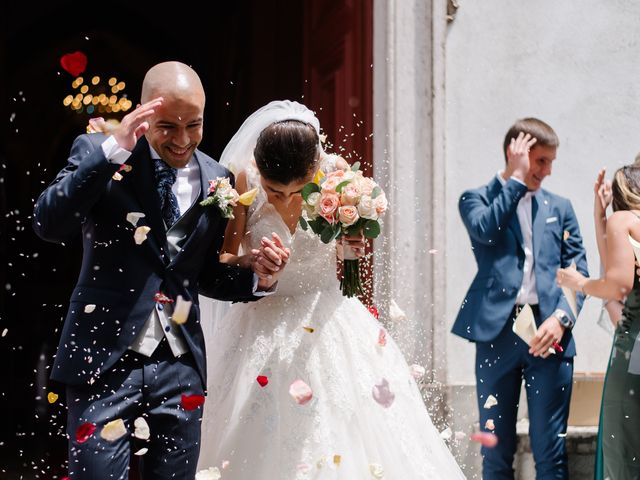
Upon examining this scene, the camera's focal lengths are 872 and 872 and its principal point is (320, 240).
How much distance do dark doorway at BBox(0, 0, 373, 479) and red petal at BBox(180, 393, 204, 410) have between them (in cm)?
317

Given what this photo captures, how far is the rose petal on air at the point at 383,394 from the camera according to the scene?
333cm

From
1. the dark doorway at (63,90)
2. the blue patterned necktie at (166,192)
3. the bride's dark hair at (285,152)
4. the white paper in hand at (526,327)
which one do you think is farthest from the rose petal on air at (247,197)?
the dark doorway at (63,90)

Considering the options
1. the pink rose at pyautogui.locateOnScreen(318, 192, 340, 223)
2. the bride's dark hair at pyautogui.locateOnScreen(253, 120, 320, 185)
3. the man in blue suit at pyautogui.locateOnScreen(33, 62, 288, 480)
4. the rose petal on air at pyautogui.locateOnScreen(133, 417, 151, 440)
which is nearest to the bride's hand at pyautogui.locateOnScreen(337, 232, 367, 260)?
the pink rose at pyautogui.locateOnScreen(318, 192, 340, 223)

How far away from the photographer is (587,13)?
574cm

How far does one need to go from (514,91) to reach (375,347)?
105 inches

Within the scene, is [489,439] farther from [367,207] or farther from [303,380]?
[367,207]

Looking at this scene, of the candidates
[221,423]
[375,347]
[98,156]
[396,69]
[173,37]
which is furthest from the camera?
[173,37]

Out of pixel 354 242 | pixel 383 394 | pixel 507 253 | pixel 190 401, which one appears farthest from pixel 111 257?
pixel 507 253

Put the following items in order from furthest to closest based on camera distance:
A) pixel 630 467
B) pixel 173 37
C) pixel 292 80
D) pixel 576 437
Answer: pixel 173 37, pixel 292 80, pixel 576 437, pixel 630 467

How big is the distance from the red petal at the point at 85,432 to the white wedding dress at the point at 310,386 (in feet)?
2.40

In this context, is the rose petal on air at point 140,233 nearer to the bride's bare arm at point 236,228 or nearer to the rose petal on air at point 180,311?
the rose petal on air at point 180,311

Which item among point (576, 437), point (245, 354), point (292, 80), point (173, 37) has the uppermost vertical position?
point (173, 37)

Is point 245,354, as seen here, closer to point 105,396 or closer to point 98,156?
point 105,396

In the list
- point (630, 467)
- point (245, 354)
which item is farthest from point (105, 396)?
point (630, 467)
